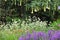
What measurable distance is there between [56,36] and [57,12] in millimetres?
6829

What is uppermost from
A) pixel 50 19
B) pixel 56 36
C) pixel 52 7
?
pixel 56 36

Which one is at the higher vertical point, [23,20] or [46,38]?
[46,38]

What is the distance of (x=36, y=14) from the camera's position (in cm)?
1092

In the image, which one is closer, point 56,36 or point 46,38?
point 56,36

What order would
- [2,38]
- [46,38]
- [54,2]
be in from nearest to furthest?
1. [46,38]
2. [2,38]
3. [54,2]

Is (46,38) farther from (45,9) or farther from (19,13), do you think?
(19,13)

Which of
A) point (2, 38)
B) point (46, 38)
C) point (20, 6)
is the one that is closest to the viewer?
point (46, 38)

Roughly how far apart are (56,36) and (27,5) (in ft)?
20.2

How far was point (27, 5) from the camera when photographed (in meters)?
10.1

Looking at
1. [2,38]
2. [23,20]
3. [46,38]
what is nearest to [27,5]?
[23,20]

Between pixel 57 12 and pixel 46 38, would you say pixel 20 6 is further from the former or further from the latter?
pixel 46 38

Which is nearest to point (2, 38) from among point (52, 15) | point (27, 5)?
point (27, 5)

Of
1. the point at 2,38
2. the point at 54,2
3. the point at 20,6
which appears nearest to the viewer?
the point at 2,38

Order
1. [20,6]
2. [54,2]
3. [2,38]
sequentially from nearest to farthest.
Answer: [2,38] → [54,2] → [20,6]
